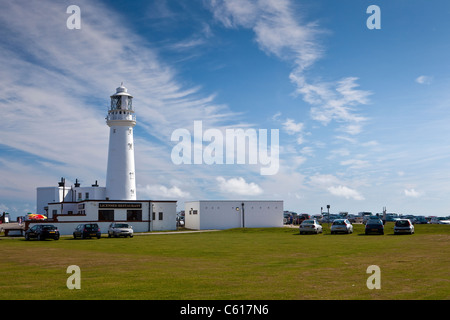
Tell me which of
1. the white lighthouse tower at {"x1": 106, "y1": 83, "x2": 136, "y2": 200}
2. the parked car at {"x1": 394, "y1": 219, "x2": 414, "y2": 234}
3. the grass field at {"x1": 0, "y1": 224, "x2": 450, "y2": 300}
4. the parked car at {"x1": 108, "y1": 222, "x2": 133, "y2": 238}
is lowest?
the parked car at {"x1": 108, "y1": 222, "x2": 133, "y2": 238}

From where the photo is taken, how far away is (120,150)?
2291 inches

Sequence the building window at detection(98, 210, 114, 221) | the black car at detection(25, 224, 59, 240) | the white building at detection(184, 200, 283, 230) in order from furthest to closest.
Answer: the white building at detection(184, 200, 283, 230)
the building window at detection(98, 210, 114, 221)
the black car at detection(25, 224, 59, 240)

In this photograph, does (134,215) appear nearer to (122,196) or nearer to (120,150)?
(122,196)

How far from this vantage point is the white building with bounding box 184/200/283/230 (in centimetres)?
6122

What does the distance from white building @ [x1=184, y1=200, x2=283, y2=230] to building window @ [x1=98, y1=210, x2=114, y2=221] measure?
1207cm

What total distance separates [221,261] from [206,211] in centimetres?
4384

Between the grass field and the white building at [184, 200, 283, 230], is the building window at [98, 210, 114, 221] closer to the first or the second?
the white building at [184, 200, 283, 230]

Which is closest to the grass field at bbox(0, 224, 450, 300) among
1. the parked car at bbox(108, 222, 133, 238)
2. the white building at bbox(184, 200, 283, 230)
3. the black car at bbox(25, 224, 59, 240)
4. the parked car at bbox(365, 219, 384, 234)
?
the black car at bbox(25, 224, 59, 240)

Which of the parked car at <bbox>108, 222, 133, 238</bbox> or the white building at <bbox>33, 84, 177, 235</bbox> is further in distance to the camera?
the white building at <bbox>33, 84, 177, 235</bbox>

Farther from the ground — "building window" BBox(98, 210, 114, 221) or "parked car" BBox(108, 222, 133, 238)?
"building window" BBox(98, 210, 114, 221)

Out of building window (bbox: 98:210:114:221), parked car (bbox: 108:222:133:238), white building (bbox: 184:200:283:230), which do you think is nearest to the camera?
parked car (bbox: 108:222:133:238)

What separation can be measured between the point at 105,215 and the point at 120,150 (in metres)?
8.90
